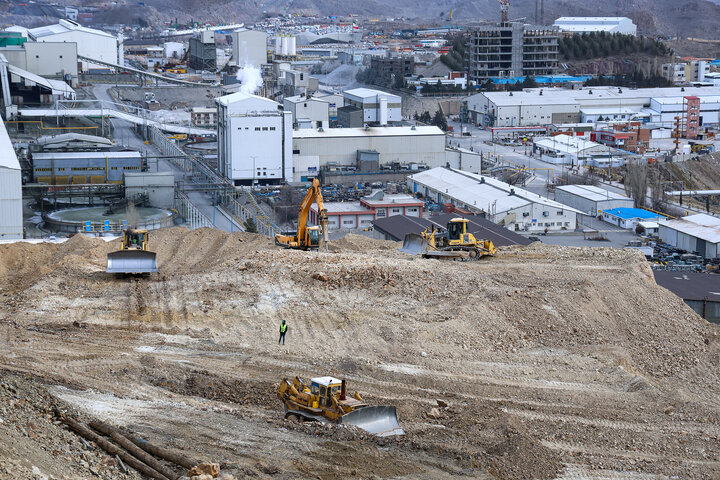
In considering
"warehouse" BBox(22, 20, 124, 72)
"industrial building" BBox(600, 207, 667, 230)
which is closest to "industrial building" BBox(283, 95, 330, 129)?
"industrial building" BBox(600, 207, 667, 230)

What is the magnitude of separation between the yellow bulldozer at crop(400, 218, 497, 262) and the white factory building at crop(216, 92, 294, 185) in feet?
36.2

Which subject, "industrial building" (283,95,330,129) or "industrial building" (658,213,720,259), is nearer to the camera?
"industrial building" (658,213,720,259)

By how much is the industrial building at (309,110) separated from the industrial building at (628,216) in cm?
865

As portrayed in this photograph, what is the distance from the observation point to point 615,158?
26234mm

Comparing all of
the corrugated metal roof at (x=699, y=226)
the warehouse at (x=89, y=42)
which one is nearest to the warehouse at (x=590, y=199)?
the corrugated metal roof at (x=699, y=226)

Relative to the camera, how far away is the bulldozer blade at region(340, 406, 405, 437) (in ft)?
19.1

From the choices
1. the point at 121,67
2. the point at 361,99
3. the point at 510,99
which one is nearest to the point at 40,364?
the point at 361,99

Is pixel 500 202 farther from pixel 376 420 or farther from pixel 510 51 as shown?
pixel 510 51

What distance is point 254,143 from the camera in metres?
20.9

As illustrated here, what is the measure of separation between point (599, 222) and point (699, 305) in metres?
8.25

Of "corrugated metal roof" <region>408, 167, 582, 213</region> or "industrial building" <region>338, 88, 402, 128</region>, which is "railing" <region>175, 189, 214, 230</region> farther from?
"industrial building" <region>338, 88, 402, 128</region>

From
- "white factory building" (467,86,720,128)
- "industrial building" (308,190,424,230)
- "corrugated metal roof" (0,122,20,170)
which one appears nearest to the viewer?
"corrugated metal roof" (0,122,20,170)

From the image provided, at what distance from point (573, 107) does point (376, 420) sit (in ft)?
92.4

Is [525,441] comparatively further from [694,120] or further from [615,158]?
[694,120]
